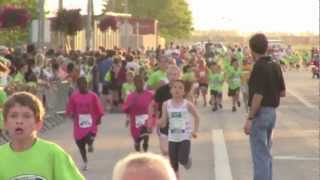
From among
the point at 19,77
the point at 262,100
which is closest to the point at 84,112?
the point at 262,100

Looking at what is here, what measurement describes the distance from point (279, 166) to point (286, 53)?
63032mm

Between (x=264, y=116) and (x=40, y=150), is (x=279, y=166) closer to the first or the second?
(x=264, y=116)

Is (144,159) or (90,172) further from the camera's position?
(90,172)

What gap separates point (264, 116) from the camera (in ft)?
34.7

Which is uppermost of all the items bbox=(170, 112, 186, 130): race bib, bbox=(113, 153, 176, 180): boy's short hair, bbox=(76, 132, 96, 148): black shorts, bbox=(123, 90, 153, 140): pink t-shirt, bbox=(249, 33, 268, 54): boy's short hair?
bbox=(249, 33, 268, 54): boy's short hair

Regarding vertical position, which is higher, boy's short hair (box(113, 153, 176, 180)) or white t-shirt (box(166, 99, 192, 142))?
boy's short hair (box(113, 153, 176, 180))

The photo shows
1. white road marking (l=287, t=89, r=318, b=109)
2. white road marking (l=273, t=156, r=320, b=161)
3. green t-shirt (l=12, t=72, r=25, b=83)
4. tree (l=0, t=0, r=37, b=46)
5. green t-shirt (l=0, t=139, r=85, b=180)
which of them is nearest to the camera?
green t-shirt (l=0, t=139, r=85, b=180)

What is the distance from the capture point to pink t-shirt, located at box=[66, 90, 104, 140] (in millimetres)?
14203

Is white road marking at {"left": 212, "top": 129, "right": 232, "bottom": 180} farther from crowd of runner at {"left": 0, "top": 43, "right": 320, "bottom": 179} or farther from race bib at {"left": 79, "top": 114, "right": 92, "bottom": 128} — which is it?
race bib at {"left": 79, "top": 114, "right": 92, "bottom": 128}

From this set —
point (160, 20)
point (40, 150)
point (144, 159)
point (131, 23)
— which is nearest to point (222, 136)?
point (40, 150)

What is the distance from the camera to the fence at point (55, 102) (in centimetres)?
2255

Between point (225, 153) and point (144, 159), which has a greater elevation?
point (144, 159)

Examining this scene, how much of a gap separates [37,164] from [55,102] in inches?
755

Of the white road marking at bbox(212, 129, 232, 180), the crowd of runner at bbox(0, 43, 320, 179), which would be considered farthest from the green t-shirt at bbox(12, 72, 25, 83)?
the white road marking at bbox(212, 129, 232, 180)
